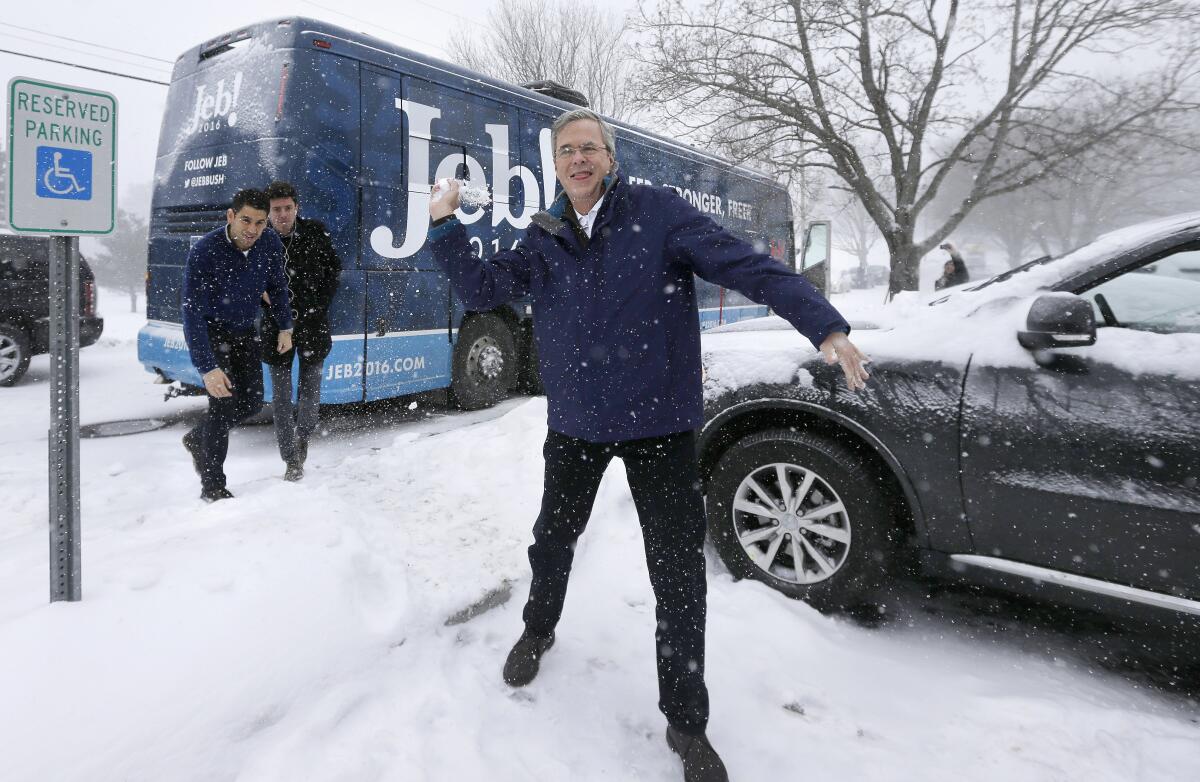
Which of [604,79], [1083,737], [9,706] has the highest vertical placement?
[604,79]

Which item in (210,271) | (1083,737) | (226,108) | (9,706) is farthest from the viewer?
(226,108)

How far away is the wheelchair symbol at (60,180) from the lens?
7.02 ft

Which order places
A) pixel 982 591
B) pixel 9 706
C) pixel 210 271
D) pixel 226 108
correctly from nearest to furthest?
pixel 9 706
pixel 982 591
pixel 210 271
pixel 226 108

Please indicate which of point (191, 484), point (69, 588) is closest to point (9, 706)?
point (69, 588)

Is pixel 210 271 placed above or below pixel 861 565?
above

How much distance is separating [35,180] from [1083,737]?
3.80 m

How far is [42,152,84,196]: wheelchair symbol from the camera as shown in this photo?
7.02 ft

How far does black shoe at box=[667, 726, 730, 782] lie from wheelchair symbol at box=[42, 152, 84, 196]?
2.61 meters

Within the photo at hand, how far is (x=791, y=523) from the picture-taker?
2.84 m

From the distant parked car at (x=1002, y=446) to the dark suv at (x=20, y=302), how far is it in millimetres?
8458

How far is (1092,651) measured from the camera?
2.62 meters

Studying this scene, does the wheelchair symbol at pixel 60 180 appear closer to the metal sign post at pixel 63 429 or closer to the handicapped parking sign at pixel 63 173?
the handicapped parking sign at pixel 63 173

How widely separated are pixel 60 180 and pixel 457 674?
2142 millimetres

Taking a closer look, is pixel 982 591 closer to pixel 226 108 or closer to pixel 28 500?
pixel 28 500
